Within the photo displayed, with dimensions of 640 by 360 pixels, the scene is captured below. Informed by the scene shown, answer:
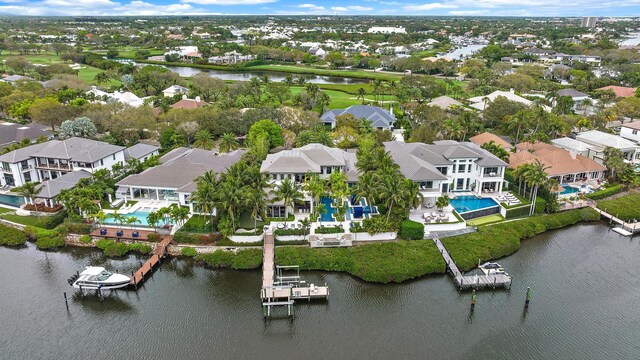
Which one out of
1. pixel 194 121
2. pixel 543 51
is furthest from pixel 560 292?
pixel 543 51

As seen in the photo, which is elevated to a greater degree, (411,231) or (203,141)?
(203,141)

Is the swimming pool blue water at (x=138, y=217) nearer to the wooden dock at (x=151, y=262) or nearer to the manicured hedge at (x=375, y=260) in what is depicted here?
the wooden dock at (x=151, y=262)

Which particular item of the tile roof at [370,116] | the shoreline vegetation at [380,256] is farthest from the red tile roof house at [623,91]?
the shoreline vegetation at [380,256]

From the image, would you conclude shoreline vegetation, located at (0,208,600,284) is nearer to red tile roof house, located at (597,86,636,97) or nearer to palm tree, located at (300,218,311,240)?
palm tree, located at (300,218,311,240)

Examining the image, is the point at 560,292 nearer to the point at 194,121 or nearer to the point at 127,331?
the point at 127,331

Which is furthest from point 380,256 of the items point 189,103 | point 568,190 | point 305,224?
point 189,103

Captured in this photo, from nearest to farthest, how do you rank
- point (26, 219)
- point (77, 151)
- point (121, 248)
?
point (121, 248), point (26, 219), point (77, 151)

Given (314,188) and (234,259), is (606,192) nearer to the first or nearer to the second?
(314,188)
